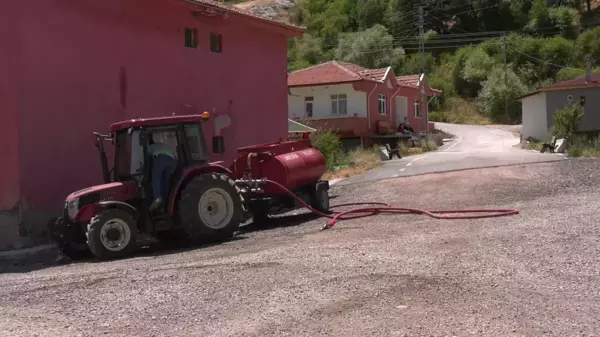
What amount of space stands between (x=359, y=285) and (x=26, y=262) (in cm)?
744

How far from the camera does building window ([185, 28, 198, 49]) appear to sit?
747 inches

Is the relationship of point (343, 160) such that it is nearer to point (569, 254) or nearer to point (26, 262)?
point (26, 262)

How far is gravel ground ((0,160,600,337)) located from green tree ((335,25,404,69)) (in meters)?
69.4

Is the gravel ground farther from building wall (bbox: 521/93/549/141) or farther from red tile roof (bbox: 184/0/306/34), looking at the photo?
building wall (bbox: 521/93/549/141)

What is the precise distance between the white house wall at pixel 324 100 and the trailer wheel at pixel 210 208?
30124 millimetres

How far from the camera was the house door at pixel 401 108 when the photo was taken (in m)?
49.8

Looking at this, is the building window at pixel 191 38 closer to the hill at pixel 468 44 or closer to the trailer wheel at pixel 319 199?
the trailer wheel at pixel 319 199

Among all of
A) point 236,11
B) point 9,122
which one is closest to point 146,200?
point 9,122

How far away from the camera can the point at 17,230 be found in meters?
13.5

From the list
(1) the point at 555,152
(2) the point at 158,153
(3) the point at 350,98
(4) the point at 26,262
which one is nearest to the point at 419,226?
(2) the point at 158,153

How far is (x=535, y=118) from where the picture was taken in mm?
45312

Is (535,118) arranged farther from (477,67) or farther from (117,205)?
(117,205)

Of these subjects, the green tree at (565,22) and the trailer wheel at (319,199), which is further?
the green tree at (565,22)

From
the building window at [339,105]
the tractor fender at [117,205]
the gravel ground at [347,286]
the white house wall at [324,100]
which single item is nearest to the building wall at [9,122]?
the gravel ground at [347,286]
